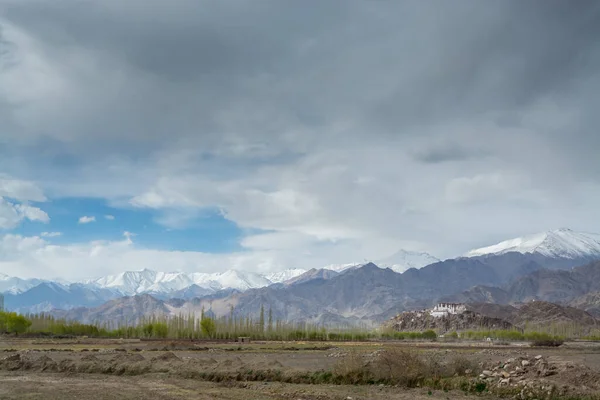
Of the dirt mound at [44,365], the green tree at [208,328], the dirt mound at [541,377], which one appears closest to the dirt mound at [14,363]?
the dirt mound at [44,365]

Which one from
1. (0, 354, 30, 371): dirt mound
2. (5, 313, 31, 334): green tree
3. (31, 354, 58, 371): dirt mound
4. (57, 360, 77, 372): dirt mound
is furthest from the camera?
(5, 313, 31, 334): green tree

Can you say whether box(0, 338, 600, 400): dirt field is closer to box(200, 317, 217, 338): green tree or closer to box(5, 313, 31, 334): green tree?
box(5, 313, 31, 334): green tree

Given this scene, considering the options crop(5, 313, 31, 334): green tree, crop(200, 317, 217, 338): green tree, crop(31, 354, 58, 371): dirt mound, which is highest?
crop(5, 313, 31, 334): green tree

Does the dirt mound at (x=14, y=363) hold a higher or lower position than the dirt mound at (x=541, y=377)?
higher

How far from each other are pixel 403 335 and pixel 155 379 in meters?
128

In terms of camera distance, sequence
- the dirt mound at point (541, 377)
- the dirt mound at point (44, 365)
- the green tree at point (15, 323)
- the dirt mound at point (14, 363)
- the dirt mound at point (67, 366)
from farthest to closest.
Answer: the green tree at point (15, 323) → the dirt mound at point (14, 363) → the dirt mound at point (44, 365) → the dirt mound at point (67, 366) → the dirt mound at point (541, 377)

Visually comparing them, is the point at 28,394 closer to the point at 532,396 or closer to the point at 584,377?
the point at 532,396

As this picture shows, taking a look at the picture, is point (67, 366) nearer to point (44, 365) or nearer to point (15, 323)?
point (44, 365)

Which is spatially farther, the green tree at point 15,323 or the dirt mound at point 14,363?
the green tree at point 15,323

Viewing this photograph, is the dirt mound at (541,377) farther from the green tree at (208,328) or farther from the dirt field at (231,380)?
the green tree at (208,328)

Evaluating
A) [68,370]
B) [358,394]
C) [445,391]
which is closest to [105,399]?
[358,394]

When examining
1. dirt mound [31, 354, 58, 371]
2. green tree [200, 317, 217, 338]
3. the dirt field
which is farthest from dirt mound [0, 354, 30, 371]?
green tree [200, 317, 217, 338]

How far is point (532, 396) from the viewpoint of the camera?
1014 inches

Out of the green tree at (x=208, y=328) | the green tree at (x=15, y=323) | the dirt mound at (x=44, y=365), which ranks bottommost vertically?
the green tree at (x=208, y=328)
